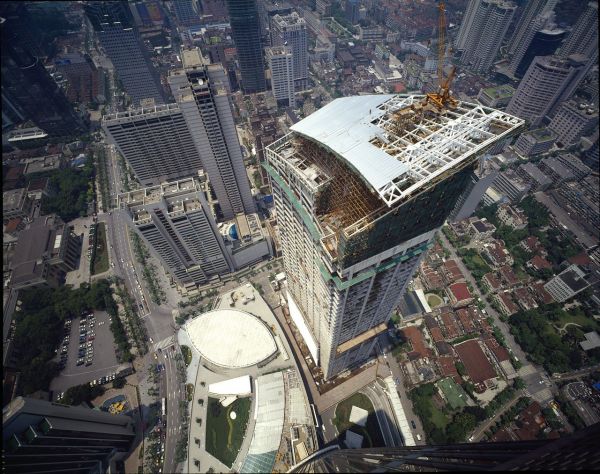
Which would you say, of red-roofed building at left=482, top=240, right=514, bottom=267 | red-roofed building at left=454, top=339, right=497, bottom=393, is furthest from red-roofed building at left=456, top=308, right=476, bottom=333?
red-roofed building at left=482, top=240, right=514, bottom=267

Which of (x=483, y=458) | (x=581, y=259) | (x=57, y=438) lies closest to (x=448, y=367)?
(x=483, y=458)

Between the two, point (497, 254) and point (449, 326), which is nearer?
point (449, 326)

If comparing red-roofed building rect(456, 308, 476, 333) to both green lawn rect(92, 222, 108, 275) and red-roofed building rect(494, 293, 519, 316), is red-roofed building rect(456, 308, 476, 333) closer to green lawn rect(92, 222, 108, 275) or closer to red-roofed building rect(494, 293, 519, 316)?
red-roofed building rect(494, 293, 519, 316)

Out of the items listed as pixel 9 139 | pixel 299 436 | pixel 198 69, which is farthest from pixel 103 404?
pixel 9 139

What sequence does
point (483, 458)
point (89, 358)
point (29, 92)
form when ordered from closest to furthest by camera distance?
1. point (483, 458)
2. point (89, 358)
3. point (29, 92)

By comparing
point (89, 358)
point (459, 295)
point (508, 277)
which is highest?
point (89, 358)

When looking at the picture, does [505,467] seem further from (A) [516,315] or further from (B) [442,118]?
(A) [516,315]

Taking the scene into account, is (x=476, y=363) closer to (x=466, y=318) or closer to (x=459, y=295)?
(x=466, y=318)
